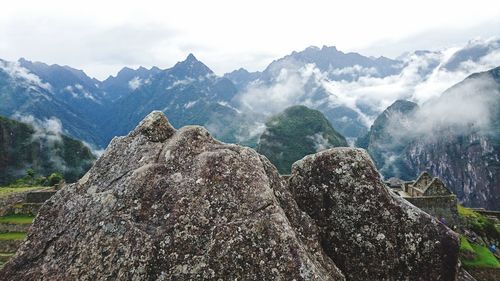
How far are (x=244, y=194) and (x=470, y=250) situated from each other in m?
29.7

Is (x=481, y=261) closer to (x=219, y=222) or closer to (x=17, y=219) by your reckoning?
(x=219, y=222)

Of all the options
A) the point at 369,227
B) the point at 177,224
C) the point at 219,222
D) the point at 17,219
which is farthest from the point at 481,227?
the point at 17,219

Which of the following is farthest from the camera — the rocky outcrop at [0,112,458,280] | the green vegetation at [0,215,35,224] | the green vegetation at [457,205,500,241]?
the green vegetation at [0,215,35,224]

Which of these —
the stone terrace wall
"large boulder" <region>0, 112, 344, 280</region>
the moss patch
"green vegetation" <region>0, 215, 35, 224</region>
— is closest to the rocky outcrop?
"large boulder" <region>0, 112, 344, 280</region>

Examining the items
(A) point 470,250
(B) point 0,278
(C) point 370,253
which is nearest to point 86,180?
(B) point 0,278

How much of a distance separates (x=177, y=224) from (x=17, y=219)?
5010 cm

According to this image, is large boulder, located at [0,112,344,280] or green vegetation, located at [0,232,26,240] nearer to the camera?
large boulder, located at [0,112,344,280]

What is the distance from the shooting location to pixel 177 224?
999 cm

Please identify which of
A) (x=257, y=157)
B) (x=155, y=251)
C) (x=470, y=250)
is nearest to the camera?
(x=155, y=251)

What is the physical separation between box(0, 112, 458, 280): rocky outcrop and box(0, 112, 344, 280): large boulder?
0.03m

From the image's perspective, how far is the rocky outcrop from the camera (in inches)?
373

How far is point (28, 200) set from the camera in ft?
183

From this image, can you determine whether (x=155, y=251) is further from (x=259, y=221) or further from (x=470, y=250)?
(x=470, y=250)

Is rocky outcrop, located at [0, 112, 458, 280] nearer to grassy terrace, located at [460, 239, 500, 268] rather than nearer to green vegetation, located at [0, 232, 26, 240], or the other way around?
grassy terrace, located at [460, 239, 500, 268]
